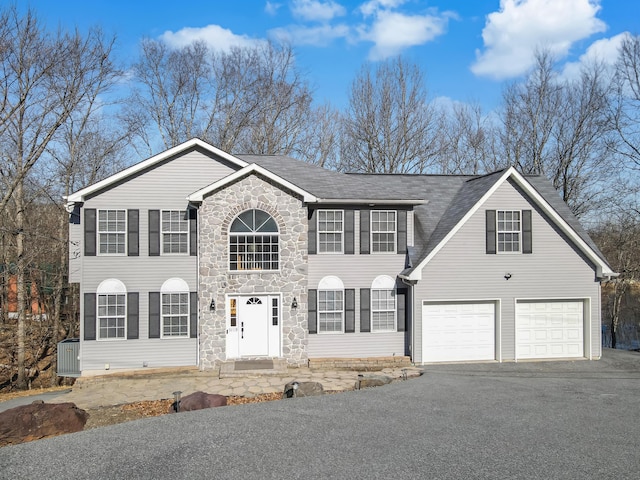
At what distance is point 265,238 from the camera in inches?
685

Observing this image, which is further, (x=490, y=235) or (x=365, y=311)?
(x=490, y=235)

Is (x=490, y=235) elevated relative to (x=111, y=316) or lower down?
elevated

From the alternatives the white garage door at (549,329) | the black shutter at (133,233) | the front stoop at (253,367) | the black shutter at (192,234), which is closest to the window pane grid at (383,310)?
the front stoop at (253,367)

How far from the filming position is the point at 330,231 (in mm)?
18031

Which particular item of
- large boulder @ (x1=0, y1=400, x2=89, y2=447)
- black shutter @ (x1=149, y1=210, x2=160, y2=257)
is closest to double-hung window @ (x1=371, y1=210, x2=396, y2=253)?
black shutter @ (x1=149, y1=210, x2=160, y2=257)

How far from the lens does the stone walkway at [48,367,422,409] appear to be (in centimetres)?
1438

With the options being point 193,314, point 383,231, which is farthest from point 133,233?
point 383,231

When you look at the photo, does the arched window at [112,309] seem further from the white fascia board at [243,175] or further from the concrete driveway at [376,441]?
the concrete driveway at [376,441]

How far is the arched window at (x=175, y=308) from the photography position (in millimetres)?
17109

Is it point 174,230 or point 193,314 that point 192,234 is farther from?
point 193,314

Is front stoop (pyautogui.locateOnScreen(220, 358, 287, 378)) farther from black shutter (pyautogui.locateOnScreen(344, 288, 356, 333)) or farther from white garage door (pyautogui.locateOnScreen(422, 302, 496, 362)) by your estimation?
white garage door (pyautogui.locateOnScreen(422, 302, 496, 362))

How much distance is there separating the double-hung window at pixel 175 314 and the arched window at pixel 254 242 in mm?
1936

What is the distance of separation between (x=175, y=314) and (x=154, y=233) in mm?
2709

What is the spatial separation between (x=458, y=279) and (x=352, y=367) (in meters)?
4.62
